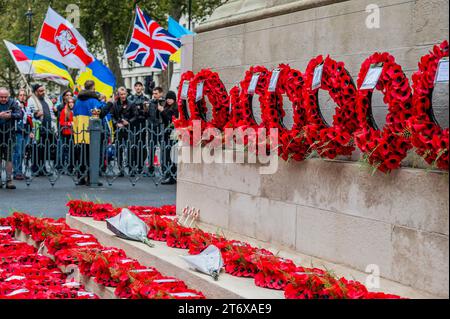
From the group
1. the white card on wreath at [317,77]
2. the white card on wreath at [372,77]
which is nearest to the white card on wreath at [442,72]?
the white card on wreath at [372,77]

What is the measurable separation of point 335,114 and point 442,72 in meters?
1.48

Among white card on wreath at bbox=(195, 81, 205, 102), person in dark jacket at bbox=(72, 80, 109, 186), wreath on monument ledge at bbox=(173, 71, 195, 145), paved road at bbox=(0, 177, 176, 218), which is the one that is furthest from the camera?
person in dark jacket at bbox=(72, 80, 109, 186)

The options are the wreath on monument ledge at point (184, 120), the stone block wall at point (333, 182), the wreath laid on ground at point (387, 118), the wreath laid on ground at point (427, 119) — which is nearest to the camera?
the wreath laid on ground at point (427, 119)

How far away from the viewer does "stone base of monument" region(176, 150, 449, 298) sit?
5766 millimetres

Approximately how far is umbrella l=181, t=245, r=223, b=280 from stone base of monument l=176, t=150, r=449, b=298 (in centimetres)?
82

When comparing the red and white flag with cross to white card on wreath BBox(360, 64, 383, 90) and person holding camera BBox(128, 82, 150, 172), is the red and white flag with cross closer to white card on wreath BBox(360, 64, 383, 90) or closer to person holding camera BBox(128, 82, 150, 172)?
person holding camera BBox(128, 82, 150, 172)

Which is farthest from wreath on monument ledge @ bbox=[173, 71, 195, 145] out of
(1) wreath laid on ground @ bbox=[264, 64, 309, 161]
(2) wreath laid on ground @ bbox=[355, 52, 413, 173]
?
(2) wreath laid on ground @ bbox=[355, 52, 413, 173]

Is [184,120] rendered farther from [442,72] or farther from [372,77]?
[442,72]

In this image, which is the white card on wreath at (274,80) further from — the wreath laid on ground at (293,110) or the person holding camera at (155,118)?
the person holding camera at (155,118)

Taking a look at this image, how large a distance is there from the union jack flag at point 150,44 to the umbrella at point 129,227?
1442 cm

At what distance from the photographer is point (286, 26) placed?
8125 millimetres

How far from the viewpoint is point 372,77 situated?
634 centimetres

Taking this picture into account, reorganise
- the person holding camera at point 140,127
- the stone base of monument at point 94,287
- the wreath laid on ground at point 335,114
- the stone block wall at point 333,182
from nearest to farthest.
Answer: the stone block wall at point 333,182 < the wreath laid on ground at point 335,114 < the stone base of monument at point 94,287 < the person holding camera at point 140,127

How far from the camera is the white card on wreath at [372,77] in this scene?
20.6ft
